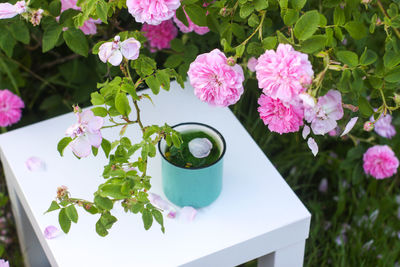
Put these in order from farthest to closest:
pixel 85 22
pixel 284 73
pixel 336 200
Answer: pixel 336 200, pixel 85 22, pixel 284 73

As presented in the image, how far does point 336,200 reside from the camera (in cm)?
190

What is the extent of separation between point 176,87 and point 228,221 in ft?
1.31

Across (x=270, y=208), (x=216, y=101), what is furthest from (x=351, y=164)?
(x=216, y=101)

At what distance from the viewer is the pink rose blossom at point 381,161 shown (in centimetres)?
163

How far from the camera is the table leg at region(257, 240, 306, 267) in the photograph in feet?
4.29

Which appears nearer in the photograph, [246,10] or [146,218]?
[146,218]

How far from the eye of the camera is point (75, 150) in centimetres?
106

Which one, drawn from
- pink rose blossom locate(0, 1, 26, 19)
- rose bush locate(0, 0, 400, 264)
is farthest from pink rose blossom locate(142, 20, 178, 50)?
pink rose blossom locate(0, 1, 26, 19)

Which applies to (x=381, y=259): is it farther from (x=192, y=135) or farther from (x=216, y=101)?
(x=216, y=101)

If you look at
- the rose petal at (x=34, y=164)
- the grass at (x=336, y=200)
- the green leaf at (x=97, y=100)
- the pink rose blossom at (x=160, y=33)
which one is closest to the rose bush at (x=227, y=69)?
the green leaf at (x=97, y=100)

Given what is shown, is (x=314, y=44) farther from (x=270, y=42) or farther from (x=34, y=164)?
(x=34, y=164)

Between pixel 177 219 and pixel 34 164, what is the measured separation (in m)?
0.33

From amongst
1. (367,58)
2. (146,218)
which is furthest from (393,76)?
(146,218)

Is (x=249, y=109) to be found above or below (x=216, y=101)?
below
